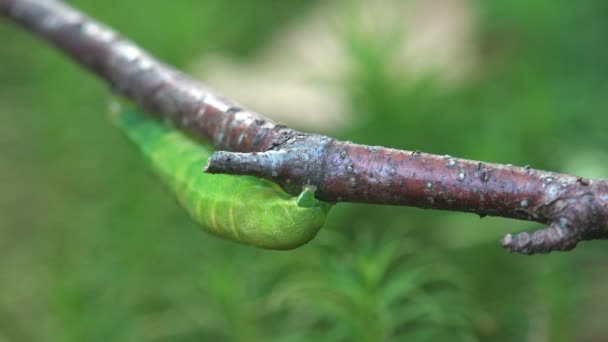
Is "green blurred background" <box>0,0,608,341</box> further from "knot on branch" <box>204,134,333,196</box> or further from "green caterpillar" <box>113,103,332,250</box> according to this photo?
"knot on branch" <box>204,134,333,196</box>

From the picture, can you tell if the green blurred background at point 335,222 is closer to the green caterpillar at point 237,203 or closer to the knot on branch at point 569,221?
the green caterpillar at point 237,203

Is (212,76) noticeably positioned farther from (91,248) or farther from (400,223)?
(400,223)

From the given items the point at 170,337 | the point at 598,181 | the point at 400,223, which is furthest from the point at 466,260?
the point at 598,181

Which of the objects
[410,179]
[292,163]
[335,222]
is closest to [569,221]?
[410,179]

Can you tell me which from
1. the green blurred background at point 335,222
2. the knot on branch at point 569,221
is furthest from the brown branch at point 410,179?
the green blurred background at point 335,222

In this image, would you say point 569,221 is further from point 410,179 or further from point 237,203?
point 237,203

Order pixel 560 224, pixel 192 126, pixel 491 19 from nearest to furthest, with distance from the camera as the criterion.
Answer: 1. pixel 560 224
2. pixel 192 126
3. pixel 491 19
